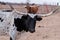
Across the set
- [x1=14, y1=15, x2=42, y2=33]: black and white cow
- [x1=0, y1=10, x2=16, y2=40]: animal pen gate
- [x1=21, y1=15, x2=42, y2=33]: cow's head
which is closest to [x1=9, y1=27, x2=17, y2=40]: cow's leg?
[x1=0, y1=10, x2=16, y2=40]: animal pen gate

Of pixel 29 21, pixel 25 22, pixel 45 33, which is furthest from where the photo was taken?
pixel 45 33

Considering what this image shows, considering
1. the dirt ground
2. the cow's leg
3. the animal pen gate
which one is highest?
the animal pen gate

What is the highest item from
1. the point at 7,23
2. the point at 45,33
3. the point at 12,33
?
the point at 7,23

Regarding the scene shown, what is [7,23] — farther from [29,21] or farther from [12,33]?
[29,21]

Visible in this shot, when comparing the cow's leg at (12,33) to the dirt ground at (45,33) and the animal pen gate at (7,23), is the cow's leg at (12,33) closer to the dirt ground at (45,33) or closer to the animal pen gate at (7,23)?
the animal pen gate at (7,23)

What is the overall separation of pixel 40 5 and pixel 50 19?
3542mm

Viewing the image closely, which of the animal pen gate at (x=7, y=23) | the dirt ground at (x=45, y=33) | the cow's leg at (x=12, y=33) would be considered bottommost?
the dirt ground at (x=45, y=33)

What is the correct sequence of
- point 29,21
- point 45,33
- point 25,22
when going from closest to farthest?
point 29,21, point 25,22, point 45,33

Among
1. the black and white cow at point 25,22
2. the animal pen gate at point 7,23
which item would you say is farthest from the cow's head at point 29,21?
the animal pen gate at point 7,23

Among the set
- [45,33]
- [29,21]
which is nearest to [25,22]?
[29,21]

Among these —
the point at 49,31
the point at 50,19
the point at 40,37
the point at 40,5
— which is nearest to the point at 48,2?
the point at 40,5

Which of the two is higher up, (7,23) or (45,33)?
(7,23)

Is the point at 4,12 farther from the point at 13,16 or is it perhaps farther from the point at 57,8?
the point at 57,8

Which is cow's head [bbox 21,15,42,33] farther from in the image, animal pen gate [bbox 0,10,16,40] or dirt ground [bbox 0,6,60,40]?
dirt ground [bbox 0,6,60,40]
